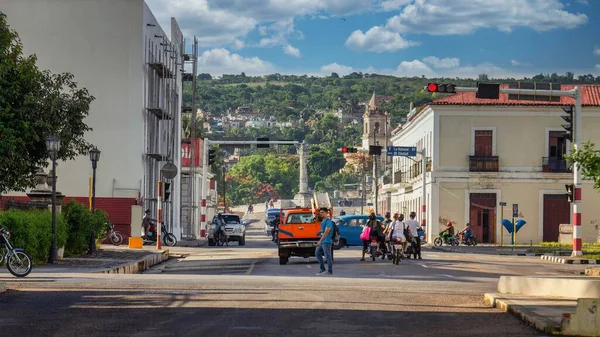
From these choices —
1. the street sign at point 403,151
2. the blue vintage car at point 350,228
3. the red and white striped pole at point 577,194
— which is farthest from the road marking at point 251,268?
the street sign at point 403,151

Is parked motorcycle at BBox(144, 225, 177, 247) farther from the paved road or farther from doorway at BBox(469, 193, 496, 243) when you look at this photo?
the paved road

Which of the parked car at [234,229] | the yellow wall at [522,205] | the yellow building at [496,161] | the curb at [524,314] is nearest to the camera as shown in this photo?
the curb at [524,314]

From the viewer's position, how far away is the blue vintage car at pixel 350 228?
55.2 meters

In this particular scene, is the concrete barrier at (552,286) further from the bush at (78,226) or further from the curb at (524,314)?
→ the bush at (78,226)

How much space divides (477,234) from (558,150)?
23.5 ft

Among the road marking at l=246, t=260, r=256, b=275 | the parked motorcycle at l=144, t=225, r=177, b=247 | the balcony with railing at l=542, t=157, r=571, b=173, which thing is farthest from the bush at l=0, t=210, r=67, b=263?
the balcony with railing at l=542, t=157, r=571, b=173

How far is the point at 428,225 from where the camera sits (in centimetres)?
7056

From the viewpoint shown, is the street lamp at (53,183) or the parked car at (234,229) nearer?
the street lamp at (53,183)

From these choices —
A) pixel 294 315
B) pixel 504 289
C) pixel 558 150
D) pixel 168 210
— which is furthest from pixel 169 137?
pixel 294 315

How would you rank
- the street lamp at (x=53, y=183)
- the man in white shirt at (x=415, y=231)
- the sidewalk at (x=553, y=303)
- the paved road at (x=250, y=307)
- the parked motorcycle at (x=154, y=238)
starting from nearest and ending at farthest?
1. the sidewalk at (x=553, y=303)
2. the paved road at (x=250, y=307)
3. the street lamp at (x=53, y=183)
4. the man in white shirt at (x=415, y=231)
5. the parked motorcycle at (x=154, y=238)

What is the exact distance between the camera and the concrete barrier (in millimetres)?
18516

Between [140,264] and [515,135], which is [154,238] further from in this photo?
[515,135]

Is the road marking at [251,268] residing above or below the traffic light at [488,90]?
below

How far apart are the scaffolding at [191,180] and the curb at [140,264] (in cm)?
2676
